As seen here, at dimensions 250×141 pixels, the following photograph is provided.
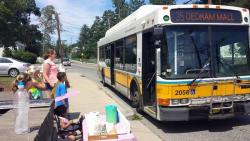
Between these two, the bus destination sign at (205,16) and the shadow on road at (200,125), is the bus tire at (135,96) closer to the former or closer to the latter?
the shadow on road at (200,125)

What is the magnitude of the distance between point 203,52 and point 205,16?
2.92ft

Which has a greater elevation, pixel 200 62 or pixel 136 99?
pixel 200 62

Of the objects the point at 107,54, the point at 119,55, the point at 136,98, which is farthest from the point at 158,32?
the point at 107,54

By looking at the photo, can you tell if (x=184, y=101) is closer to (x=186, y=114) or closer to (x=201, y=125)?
(x=186, y=114)

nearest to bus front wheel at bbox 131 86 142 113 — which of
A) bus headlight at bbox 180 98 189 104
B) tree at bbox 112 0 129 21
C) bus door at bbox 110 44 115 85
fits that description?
bus headlight at bbox 180 98 189 104

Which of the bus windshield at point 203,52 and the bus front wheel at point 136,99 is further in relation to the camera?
the bus front wheel at point 136,99

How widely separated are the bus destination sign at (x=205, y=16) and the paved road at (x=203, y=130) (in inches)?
101

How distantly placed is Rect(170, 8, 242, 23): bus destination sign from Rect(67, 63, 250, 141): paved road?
257 centimetres

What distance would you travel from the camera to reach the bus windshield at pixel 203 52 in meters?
8.50

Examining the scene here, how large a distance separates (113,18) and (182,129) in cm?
10321

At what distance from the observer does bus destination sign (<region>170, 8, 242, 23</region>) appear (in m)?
8.72

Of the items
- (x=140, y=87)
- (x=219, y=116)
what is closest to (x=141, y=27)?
(x=140, y=87)

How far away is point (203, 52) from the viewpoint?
8.65 meters

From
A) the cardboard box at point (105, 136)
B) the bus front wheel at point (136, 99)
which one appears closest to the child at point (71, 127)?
the cardboard box at point (105, 136)
